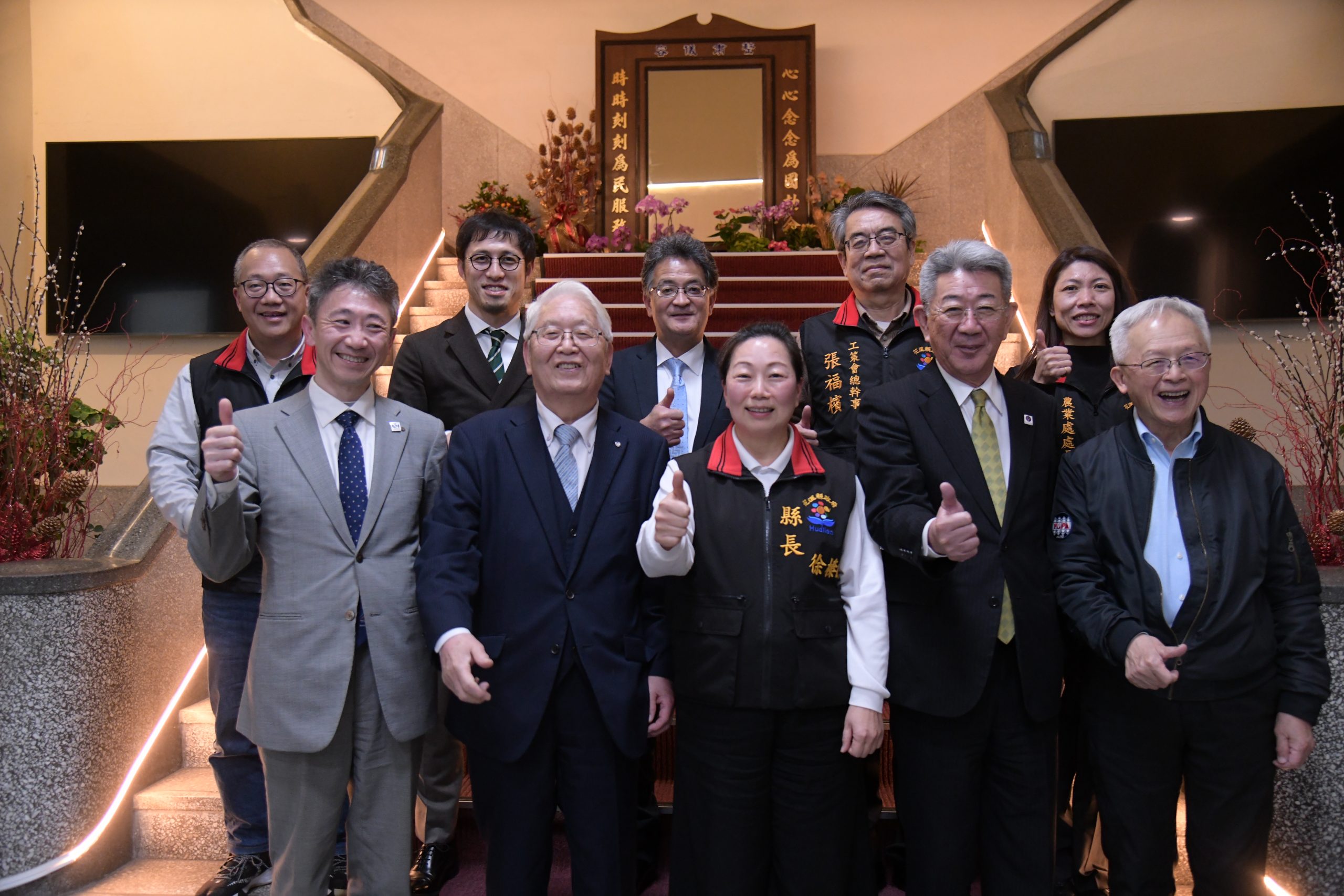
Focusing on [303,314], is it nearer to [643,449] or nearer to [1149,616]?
[643,449]

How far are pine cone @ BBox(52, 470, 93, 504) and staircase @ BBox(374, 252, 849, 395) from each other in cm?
197

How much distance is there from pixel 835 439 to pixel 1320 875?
164 centimetres

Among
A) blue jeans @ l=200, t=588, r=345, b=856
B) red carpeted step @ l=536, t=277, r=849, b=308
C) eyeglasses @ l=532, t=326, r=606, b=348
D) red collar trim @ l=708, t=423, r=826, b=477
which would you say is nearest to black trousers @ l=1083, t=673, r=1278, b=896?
red collar trim @ l=708, t=423, r=826, b=477

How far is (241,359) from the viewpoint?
2625 mm

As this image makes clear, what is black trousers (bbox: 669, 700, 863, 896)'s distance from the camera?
2.02 meters

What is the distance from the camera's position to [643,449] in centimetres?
221

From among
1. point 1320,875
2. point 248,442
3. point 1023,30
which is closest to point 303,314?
point 248,442

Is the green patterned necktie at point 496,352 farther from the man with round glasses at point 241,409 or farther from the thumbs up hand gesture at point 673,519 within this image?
the thumbs up hand gesture at point 673,519

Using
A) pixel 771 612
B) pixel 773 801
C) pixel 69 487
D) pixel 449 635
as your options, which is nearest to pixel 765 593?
pixel 771 612

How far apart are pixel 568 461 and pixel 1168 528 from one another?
1.36 m

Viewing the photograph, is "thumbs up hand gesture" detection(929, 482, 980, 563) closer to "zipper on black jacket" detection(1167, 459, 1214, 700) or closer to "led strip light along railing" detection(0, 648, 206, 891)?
"zipper on black jacket" detection(1167, 459, 1214, 700)

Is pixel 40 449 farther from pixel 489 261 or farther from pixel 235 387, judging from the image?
pixel 489 261

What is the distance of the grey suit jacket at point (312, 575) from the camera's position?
206 cm

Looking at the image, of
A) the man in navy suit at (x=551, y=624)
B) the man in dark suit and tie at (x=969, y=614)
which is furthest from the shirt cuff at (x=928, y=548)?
the man in navy suit at (x=551, y=624)
